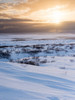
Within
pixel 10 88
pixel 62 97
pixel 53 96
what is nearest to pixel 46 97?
pixel 53 96

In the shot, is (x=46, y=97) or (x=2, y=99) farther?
(x=46, y=97)

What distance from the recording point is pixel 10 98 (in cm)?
223

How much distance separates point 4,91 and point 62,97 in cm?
107

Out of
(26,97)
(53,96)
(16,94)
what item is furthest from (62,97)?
(16,94)

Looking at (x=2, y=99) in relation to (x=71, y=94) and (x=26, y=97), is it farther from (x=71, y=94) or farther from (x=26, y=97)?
(x=71, y=94)

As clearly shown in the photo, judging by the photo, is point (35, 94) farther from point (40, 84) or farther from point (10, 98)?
point (40, 84)

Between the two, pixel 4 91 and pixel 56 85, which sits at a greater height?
pixel 4 91

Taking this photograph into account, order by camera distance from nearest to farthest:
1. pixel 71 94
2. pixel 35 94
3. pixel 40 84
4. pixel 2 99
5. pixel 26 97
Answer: pixel 2 99
pixel 26 97
pixel 35 94
pixel 71 94
pixel 40 84

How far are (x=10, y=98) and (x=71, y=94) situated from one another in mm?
1251

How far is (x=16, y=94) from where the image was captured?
241 cm

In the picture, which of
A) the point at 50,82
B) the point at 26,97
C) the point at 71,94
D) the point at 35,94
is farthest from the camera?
the point at 50,82

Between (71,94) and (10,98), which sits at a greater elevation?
(10,98)

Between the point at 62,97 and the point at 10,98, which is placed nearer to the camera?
the point at 10,98

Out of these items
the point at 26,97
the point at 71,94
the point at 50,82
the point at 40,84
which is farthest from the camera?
the point at 50,82
